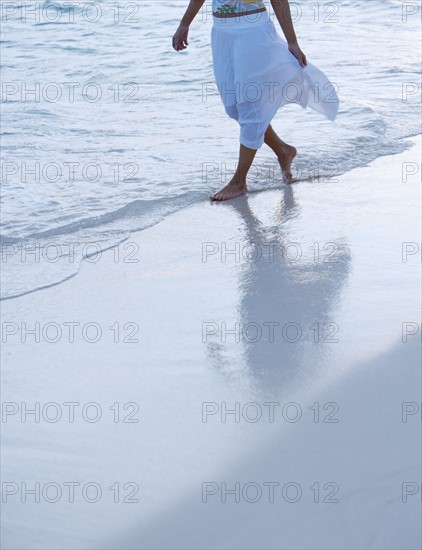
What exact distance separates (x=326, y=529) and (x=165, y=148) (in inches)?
155

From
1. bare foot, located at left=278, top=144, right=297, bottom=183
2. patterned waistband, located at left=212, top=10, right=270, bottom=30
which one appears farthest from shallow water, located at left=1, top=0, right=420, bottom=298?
patterned waistband, located at left=212, top=10, right=270, bottom=30

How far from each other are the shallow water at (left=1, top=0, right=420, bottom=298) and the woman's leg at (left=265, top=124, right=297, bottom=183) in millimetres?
84

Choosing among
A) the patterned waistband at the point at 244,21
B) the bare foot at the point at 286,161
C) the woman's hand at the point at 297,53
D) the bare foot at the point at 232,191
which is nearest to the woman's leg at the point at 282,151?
the bare foot at the point at 286,161

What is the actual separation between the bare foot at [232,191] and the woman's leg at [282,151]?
0.27 meters

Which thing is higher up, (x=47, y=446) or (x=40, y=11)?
(x=40, y=11)

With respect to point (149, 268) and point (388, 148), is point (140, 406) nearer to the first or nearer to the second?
point (149, 268)

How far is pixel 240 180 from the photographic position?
4992 millimetres

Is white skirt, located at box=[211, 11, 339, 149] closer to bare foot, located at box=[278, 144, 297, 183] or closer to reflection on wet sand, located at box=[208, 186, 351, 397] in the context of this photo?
bare foot, located at box=[278, 144, 297, 183]

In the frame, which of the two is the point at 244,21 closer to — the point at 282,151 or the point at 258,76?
the point at 258,76

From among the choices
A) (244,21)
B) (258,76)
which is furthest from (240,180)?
(244,21)

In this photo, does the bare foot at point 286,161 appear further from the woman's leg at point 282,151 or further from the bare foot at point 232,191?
the bare foot at point 232,191

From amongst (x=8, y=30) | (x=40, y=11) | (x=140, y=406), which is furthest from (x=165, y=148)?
(x=40, y=11)

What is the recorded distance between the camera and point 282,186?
5.10 metres

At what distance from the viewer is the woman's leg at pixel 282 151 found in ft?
16.8
